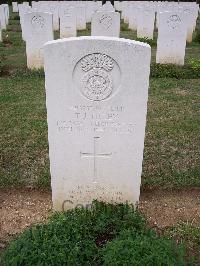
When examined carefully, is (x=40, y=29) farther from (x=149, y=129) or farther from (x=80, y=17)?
(x=80, y=17)

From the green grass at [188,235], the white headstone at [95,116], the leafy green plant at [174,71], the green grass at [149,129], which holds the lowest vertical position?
the green grass at [188,235]

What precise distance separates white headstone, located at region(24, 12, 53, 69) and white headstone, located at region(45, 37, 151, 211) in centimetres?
680

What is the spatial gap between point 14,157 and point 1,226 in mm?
1579

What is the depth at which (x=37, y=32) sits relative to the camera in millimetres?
10258

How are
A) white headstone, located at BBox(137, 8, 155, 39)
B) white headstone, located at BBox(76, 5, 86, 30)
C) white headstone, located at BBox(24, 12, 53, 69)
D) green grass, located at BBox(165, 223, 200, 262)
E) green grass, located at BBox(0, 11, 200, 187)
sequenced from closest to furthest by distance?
green grass, located at BBox(165, 223, 200, 262) < green grass, located at BBox(0, 11, 200, 187) < white headstone, located at BBox(24, 12, 53, 69) < white headstone, located at BBox(137, 8, 155, 39) < white headstone, located at BBox(76, 5, 86, 30)

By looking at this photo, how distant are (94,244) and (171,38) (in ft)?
27.6

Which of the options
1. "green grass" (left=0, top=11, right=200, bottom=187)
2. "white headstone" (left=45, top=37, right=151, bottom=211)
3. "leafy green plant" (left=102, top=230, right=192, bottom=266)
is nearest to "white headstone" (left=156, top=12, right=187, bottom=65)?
"green grass" (left=0, top=11, right=200, bottom=187)

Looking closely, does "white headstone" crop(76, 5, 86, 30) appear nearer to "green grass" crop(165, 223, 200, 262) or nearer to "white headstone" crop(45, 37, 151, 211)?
"white headstone" crop(45, 37, 151, 211)

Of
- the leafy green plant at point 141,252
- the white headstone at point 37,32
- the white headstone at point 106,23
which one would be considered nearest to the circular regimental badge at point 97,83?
the leafy green plant at point 141,252

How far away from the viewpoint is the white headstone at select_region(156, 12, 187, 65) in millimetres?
10453

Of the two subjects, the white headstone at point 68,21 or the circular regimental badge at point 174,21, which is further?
the white headstone at point 68,21

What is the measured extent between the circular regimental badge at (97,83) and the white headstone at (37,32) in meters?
6.96

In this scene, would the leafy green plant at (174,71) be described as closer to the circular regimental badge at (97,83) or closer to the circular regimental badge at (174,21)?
the circular regimental badge at (174,21)

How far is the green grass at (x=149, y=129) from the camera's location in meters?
5.23
